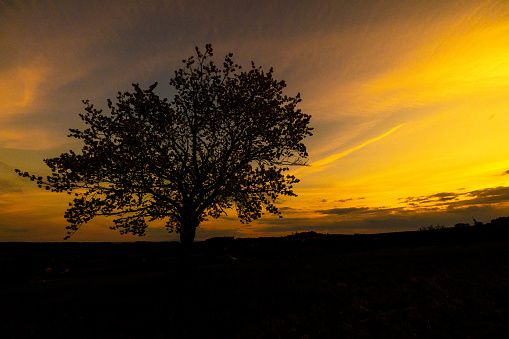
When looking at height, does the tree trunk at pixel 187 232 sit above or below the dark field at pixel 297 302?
above

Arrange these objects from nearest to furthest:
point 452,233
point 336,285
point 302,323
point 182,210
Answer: point 302,323 < point 336,285 < point 182,210 < point 452,233

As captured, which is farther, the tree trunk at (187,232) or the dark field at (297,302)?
the tree trunk at (187,232)

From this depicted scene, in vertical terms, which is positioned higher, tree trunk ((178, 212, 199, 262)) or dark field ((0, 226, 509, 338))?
tree trunk ((178, 212, 199, 262))

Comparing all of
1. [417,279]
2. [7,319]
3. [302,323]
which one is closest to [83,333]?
[7,319]

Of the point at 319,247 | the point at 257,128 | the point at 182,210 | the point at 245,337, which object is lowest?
the point at 245,337

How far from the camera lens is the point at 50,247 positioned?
57.6m

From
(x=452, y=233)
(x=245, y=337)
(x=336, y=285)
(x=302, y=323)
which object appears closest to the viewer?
(x=245, y=337)

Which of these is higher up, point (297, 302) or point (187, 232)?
point (187, 232)

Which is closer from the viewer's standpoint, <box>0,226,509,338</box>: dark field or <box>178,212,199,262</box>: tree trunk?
<box>0,226,509,338</box>: dark field

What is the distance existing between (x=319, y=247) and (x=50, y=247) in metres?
52.3

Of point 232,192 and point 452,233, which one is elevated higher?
point 232,192

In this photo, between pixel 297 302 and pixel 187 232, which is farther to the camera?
pixel 187 232

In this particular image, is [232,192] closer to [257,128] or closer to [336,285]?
[257,128]

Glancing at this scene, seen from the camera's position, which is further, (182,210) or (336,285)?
(182,210)
